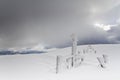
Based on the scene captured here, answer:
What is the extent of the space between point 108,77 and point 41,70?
397cm

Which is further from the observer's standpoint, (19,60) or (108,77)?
(19,60)

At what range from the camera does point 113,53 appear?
1755cm

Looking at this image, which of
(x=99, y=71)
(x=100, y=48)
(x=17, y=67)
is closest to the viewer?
(x=99, y=71)

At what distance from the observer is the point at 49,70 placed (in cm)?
1452

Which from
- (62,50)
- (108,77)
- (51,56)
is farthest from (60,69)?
(62,50)

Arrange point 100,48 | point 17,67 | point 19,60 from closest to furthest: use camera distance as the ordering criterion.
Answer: point 17,67 < point 19,60 < point 100,48

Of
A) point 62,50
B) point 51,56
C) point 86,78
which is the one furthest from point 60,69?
point 62,50

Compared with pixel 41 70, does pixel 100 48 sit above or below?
above

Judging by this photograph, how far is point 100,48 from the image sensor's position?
19438mm

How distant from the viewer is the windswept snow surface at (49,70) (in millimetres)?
13488

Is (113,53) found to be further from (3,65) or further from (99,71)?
(3,65)

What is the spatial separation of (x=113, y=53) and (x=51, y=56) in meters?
4.43

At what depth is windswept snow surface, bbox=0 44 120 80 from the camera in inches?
531

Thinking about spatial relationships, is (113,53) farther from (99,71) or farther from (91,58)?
(99,71)
